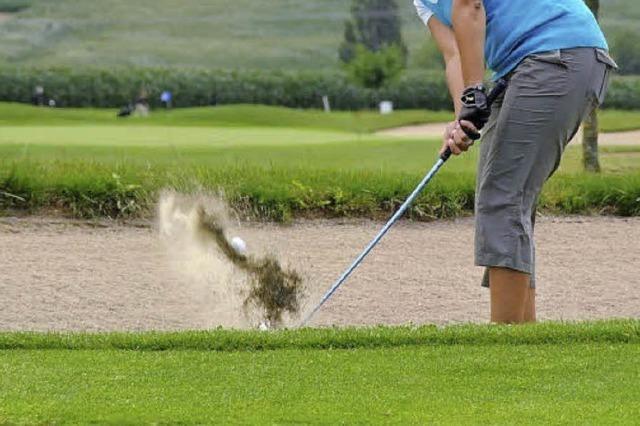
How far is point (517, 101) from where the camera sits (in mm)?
6762

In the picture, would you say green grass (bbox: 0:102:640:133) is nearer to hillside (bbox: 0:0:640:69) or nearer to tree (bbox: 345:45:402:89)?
tree (bbox: 345:45:402:89)

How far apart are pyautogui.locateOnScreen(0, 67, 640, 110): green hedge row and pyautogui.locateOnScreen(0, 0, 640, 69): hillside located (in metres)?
14.2

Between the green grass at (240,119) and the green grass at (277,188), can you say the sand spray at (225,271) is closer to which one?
the green grass at (277,188)

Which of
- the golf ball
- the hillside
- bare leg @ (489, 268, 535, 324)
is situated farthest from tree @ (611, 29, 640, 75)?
bare leg @ (489, 268, 535, 324)

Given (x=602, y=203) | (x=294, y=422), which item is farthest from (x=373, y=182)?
(x=294, y=422)

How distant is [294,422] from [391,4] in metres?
68.0

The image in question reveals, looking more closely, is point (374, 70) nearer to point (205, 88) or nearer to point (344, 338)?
point (205, 88)

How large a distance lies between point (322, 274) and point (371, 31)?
2356 inches

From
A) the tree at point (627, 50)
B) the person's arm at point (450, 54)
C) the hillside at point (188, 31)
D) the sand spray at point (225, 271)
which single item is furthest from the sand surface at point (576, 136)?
the hillside at point (188, 31)

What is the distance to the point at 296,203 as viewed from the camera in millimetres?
12000

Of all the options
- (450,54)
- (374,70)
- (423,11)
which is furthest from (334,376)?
(374,70)

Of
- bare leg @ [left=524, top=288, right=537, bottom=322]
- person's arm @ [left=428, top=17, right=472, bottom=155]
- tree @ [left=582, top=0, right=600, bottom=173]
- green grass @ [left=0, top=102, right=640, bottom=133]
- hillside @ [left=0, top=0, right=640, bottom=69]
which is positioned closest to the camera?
person's arm @ [left=428, top=17, right=472, bottom=155]

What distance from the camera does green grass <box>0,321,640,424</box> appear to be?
5.25 meters

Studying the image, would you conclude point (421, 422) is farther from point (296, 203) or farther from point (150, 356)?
point (296, 203)
